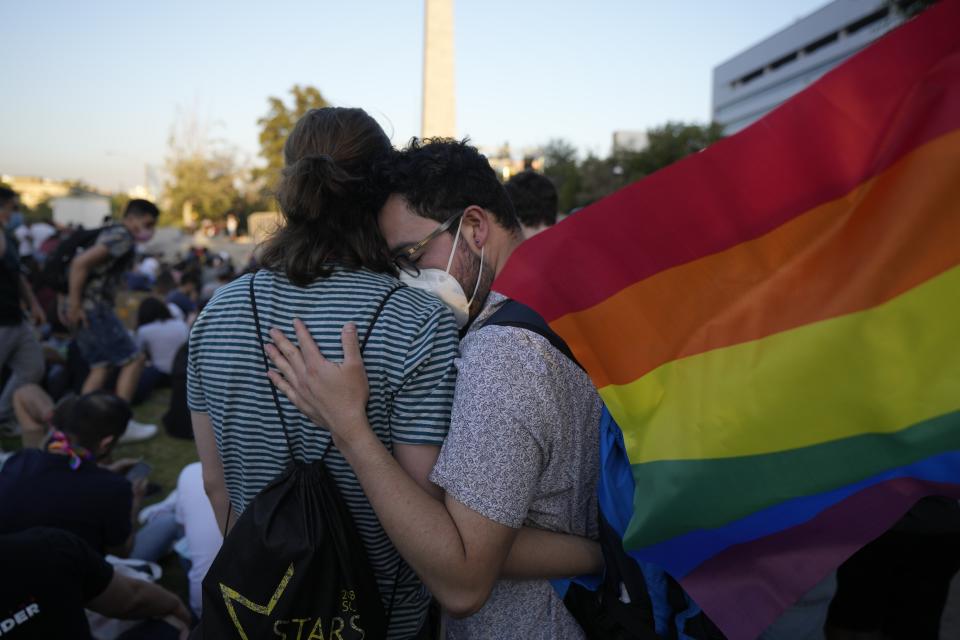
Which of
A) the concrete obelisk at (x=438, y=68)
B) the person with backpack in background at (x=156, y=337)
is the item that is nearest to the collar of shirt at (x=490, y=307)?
the person with backpack in background at (x=156, y=337)

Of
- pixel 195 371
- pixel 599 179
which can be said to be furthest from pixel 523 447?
pixel 599 179

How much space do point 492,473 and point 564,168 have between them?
61354 mm

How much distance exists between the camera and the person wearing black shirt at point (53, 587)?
2.13 metres

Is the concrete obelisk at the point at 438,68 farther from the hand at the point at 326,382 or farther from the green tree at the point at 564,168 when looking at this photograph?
the green tree at the point at 564,168

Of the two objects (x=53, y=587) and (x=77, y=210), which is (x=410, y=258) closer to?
(x=53, y=587)

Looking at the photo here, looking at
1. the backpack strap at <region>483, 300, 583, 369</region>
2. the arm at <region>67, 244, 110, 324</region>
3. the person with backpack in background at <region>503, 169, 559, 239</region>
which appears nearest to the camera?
the backpack strap at <region>483, 300, 583, 369</region>

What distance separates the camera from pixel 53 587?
89.5 inches

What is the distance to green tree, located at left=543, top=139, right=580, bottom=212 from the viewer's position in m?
55.5

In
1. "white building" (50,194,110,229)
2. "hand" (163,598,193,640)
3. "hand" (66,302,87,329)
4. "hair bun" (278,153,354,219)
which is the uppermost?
"white building" (50,194,110,229)

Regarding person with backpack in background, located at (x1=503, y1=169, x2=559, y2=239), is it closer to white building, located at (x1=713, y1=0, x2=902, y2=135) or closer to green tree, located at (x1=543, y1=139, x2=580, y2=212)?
green tree, located at (x1=543, y1=139, x2=580, y2=212)

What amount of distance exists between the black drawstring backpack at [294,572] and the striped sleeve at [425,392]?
0.44ft

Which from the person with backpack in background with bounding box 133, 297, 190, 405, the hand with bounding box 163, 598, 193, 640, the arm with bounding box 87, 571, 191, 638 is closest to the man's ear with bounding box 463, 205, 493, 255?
the arm with bounding box 87, 571, 191, 638

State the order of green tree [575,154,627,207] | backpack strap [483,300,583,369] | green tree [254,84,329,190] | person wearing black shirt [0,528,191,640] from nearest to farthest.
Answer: backpack strap [483,300,583,369]
person wearing black shirt [0,528,191,640]
green tree [254,84,329,190]
green tree [575,154,627,207]

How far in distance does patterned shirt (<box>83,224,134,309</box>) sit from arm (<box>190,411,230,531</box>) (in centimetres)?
475
